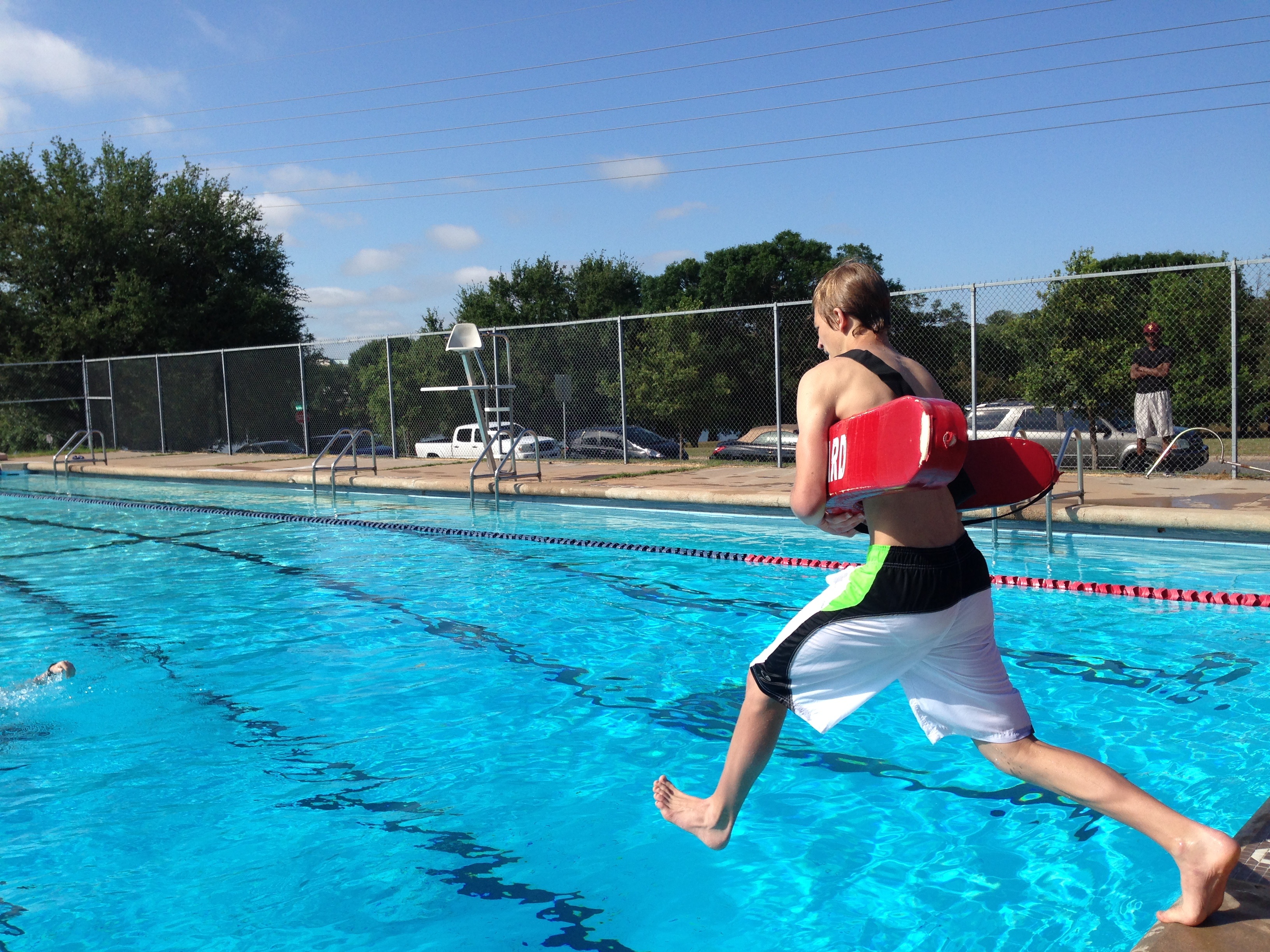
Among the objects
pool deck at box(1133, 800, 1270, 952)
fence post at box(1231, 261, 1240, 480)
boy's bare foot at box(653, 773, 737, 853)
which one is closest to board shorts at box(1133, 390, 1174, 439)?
fence post at box(1231, 261, 1240, 480)

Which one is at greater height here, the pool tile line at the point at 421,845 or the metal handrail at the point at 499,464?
the metal handrail at the point at 499,464

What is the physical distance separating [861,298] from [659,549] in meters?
6.58

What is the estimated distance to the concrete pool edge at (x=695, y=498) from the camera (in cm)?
791

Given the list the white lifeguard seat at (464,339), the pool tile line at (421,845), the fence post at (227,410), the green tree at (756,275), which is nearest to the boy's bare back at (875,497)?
the pool tile line at (421,845)

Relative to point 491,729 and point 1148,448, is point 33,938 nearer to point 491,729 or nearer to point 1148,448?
point 491,729

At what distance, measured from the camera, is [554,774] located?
12.7 feet

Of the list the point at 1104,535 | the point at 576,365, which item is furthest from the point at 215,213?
the point at 1104,535

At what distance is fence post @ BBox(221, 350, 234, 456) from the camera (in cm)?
2064

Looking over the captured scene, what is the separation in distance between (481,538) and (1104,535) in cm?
570

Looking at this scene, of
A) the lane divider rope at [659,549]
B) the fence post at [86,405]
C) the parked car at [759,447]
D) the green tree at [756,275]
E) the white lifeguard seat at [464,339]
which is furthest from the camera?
the green tree at [756,275]

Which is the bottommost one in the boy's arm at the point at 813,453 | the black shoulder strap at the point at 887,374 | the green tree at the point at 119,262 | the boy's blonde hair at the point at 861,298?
the boy's arm at the point at 813,453

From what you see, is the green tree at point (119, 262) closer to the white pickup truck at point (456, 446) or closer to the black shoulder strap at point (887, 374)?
the white pickup truck at point (456, 446)

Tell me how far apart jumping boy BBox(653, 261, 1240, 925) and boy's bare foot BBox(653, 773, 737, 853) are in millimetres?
277

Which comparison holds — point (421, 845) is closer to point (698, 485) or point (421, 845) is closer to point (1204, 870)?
point (1204, 870)
